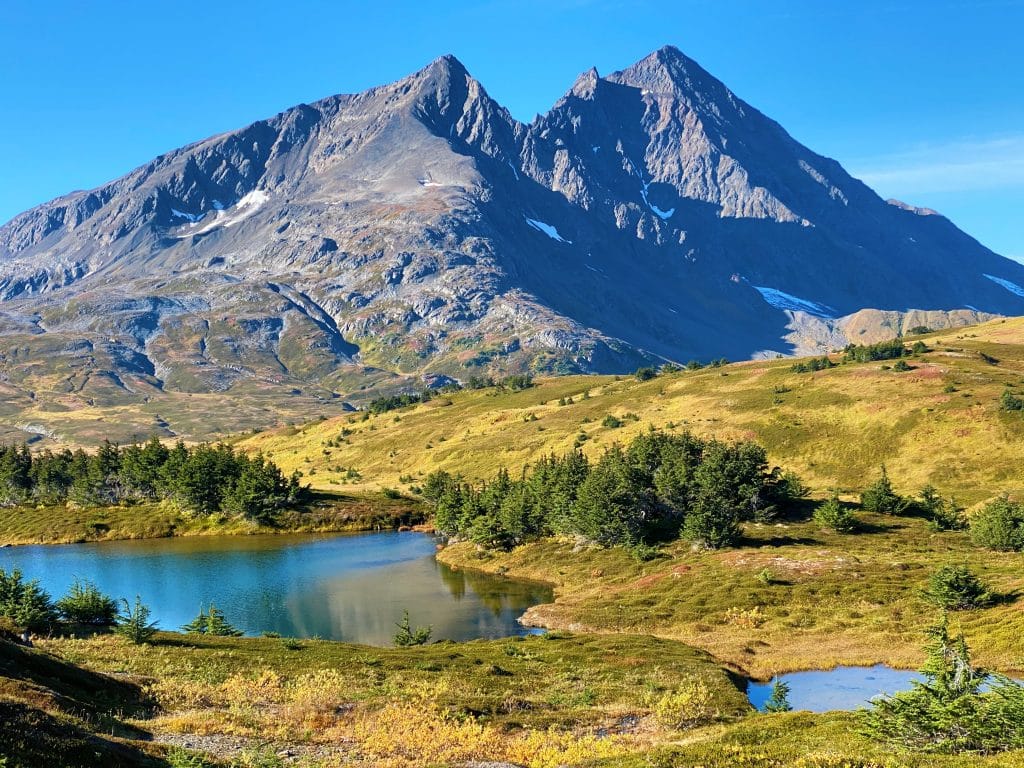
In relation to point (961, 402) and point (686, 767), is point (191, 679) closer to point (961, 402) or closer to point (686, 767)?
point (686, 767)

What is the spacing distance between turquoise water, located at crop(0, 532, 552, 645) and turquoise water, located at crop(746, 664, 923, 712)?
28.5 metres

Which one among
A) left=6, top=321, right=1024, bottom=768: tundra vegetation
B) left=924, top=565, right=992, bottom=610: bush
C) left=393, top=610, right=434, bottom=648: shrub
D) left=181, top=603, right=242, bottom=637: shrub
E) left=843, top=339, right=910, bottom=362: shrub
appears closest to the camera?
left=6, top=321, right=1024, bottom=768: tundra vegetation

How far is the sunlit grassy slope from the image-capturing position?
406 ft

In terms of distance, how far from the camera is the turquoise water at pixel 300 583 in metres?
75.8

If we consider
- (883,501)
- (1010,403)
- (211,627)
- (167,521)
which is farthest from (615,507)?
(167,521)

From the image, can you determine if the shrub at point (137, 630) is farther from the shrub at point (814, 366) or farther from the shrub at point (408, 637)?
the shrub at point (814, 366)

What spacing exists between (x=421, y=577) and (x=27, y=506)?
342ft

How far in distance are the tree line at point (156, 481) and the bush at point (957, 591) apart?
111974 mm

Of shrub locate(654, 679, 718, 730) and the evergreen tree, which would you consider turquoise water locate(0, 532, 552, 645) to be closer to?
the evergreen tree

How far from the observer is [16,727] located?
22.4 metres

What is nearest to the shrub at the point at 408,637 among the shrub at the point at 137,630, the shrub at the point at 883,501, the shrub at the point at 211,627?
the shrub at the point at 211,627

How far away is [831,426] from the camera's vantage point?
144 m

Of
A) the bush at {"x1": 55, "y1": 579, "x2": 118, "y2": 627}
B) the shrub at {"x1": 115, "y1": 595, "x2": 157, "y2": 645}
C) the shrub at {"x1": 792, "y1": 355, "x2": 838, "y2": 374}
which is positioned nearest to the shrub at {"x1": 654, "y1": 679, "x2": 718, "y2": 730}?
the shrub at {"x1": 115, "y1": 595, "x2": 157, "y2": 645}

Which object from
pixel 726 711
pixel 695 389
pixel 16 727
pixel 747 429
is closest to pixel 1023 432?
pixel 747 429
